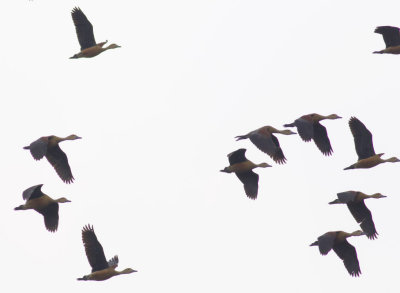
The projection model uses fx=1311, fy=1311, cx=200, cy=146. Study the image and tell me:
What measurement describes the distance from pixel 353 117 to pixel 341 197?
2.07 meters

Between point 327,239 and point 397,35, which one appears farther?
point 397,35

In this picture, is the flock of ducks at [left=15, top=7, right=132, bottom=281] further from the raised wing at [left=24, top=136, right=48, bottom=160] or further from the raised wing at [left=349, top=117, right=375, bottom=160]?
the raised wing at [left=349, top=117, right=375, bottom=160]

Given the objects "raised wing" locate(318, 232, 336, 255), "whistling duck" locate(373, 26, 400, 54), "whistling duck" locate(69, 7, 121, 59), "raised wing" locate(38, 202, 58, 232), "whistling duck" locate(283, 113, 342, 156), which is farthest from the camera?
"whistling duck" locate(69, 7, 121, 59)

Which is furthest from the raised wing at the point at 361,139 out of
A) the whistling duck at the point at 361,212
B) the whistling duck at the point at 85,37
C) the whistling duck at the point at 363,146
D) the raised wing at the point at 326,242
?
the whistling duck at the point at 85,37

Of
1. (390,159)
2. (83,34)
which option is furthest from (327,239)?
(83,34)

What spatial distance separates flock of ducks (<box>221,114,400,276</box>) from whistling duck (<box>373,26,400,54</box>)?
207 cm

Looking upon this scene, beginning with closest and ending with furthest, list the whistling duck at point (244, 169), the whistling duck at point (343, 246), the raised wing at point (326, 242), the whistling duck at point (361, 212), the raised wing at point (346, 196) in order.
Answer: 1. the raised wing at point (326, 242)
2. the whistling duck at point (343, 246)
3. the raised wing at point (346, 196)
4. the whistling duck at point (361, 212)
5. the whistling duck at point (244, 169)

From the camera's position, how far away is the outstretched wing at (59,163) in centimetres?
3080

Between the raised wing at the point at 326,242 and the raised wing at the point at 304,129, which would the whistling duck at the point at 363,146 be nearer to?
the raised wing at the point at 304,129

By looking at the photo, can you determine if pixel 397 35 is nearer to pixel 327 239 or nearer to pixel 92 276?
pixel 327 239

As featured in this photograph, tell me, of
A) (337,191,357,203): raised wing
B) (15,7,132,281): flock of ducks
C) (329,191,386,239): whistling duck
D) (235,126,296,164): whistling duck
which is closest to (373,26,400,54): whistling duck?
(235,126,296,164): whistling duck

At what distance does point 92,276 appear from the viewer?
28.5 m

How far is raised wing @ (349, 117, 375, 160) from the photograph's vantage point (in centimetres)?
2997

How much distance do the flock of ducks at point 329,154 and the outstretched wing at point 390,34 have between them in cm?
224
